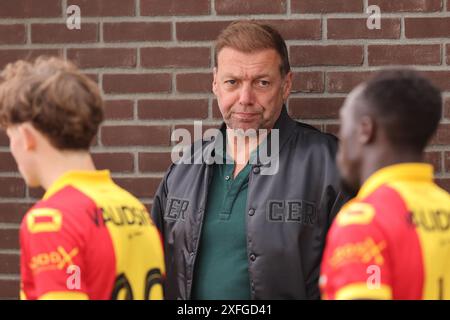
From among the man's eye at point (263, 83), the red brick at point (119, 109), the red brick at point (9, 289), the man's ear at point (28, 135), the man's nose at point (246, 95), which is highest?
the man's eye at point (263, 83)

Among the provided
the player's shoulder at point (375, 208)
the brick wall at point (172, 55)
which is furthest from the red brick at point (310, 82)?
the player's shoulder at point (375, 208)

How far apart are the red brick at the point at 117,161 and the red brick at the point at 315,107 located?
878 millimetres

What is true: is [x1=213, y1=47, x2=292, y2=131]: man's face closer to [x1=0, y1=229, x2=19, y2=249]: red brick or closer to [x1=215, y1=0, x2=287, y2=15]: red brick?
[x1=215, y1=0, x2=287, y2=15]: red brick

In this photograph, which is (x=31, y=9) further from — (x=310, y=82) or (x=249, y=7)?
(x=310, y=82)

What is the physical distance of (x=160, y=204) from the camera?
4562mm

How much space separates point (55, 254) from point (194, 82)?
2.13m

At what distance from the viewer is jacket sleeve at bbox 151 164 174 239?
452cm

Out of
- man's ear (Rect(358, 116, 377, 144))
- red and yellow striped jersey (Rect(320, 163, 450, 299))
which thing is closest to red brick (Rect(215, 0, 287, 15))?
man's ear (Rect(358, 116, 377, 144))

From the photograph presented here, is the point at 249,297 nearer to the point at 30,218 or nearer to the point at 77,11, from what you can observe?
the point at 30,218

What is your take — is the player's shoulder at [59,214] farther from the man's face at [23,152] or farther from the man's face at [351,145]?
the man's face at [351,145]

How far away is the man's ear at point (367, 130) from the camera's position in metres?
2.91

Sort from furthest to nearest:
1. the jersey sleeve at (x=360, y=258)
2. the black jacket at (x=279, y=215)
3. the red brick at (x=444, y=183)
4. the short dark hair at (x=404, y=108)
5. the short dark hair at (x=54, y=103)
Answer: the red brick at (x=444, y=183)
the black jacket at (x=279, y=215)
the short dark hair at (x=54, y=103)
the short dark hair at (x=404, y=108)
the jersey sleeve at (x=360, y=258)

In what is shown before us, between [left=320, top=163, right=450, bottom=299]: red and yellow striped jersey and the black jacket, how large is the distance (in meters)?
1.31

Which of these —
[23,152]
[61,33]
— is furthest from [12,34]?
[23,152]
